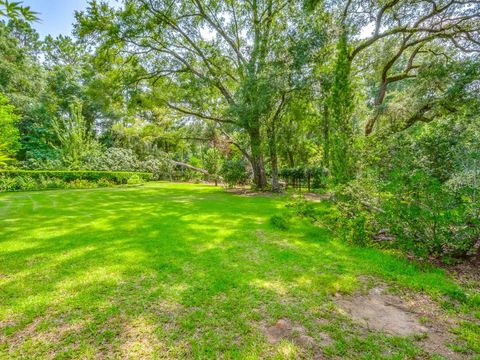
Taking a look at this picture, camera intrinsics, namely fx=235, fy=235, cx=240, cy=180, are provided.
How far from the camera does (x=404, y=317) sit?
2.45 meters

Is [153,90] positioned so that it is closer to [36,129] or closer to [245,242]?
[245,242]

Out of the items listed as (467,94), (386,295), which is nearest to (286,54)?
(467,94)

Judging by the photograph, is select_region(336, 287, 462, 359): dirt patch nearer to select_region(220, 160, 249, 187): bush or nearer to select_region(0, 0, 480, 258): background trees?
select_region(0, 0, 480, 258): background trees

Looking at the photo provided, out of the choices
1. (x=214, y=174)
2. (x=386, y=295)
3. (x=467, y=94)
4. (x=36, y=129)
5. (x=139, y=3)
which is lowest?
(x=386, y=295)

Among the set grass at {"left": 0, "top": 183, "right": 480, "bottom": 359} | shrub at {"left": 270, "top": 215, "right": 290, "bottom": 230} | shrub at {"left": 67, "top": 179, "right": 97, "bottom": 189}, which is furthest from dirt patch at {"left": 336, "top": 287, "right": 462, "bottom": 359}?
shrub at {"left": 67, "top": 179, "right": 97, "bottom": 189}

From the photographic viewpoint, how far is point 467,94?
8766 mm

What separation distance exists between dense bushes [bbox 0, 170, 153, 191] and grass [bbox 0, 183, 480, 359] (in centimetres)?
1042

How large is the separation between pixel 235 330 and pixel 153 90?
1493 centimetres

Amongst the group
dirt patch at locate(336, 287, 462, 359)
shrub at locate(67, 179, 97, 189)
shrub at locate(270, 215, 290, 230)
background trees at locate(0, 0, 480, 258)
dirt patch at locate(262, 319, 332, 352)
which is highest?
background trees at locate(0, 0, 480, 258)

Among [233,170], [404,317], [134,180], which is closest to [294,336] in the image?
[404,317]

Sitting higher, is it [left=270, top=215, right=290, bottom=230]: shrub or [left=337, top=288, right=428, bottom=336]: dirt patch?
[left=270, top=215, right=290, bottom=230]: shrub

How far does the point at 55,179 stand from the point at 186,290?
51.8 ft

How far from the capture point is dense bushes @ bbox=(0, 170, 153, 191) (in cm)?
1312

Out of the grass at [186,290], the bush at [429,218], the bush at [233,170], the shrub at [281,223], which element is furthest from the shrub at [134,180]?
the bush at [429,218]
